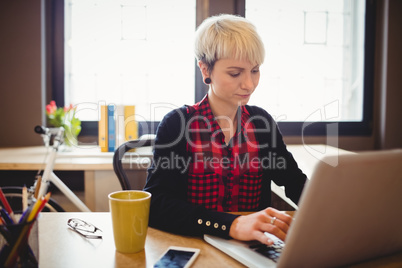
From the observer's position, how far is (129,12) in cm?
259

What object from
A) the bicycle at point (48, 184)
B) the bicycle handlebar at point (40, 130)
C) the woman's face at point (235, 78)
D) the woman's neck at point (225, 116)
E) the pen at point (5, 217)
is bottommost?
the bicycle at point (48, 184)

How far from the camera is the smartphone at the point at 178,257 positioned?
2.17 ft

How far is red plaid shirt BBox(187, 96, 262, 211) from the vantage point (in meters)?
1.22

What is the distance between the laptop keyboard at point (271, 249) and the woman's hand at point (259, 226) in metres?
0.02

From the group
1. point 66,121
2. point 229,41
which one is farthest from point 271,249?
point 66,121

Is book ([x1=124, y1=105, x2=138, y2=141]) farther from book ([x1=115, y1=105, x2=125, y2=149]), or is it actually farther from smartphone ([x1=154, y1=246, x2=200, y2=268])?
smartphone ([x1=154, y1=246, x2=200, y2=268])

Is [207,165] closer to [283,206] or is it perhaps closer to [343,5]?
[283,206]

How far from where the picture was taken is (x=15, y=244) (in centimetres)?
54

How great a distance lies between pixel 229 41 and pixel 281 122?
1666 millimetres

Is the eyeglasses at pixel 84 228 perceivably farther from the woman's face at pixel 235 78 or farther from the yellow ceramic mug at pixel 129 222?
the woman's face at pixel 235 78

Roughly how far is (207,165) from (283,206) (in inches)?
21.8

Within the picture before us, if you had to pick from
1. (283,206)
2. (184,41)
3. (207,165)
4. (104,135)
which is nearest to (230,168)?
(207,165)

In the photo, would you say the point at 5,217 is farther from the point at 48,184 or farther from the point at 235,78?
the point at 48,184

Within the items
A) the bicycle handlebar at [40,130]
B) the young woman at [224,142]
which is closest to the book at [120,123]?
the bicycle handlebar at [40,130]
